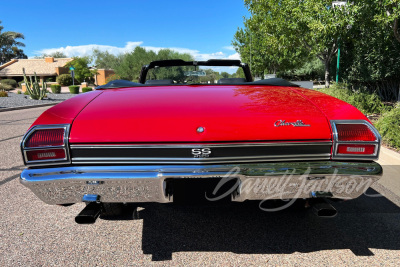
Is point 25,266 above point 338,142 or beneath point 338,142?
beneath

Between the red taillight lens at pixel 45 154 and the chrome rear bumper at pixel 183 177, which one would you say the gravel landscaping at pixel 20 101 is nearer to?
the red taillight lens at pixel 45 154

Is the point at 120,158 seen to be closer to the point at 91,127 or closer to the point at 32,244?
the point at 91,127

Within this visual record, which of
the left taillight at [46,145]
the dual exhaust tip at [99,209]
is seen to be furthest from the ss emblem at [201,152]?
the left taillight at [46,145]

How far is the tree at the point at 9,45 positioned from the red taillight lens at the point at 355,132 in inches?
3291

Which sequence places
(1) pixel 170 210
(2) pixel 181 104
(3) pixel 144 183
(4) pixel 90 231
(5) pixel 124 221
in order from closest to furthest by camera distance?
(3) pixel 144 183
(2) pixel 181 104
(4) pixel 90 231
(5) pixel 124 221
(1) pixel 170 210

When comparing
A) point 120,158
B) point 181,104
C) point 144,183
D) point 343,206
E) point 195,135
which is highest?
point 181,104

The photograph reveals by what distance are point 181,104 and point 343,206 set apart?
2257 mm

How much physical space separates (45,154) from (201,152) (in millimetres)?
1064

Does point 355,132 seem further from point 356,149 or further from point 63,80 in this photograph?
point 63,80

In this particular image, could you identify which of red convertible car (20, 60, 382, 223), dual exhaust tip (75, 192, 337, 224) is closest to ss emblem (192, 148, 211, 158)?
red convertible car (20, 60, 382, 223)

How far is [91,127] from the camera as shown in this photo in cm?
209

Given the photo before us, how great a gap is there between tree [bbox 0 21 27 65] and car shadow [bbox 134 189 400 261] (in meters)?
82.6

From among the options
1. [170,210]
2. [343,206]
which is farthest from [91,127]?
[343,206]

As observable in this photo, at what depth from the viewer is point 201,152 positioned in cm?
207
